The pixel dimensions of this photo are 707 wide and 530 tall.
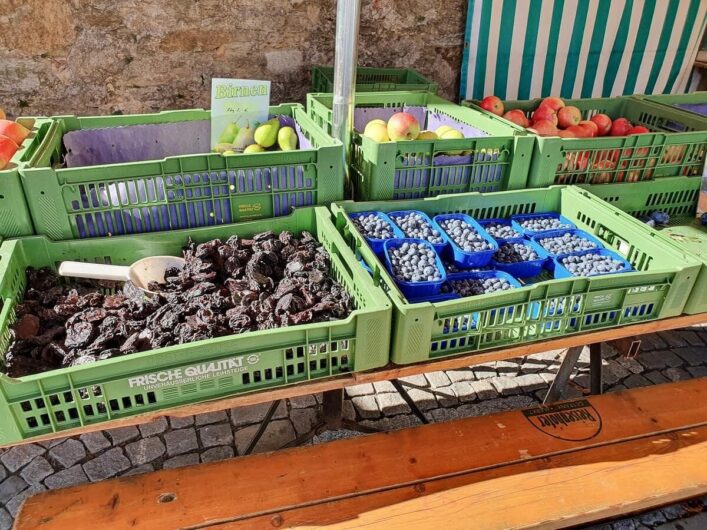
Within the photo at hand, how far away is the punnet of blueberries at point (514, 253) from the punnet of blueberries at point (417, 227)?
12.0 inches

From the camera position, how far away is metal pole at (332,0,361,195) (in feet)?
7.95

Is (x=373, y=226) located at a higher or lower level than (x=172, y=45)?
lower

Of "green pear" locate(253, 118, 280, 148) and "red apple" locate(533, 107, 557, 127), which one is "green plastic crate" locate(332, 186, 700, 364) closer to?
"green pear" locate(253, 118, 280, 148)

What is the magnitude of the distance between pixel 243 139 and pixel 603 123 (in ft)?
8.23

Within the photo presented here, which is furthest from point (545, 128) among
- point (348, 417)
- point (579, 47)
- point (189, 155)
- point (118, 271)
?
point (118, 271)

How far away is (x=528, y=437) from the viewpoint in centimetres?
240

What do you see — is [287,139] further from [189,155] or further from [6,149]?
[6,149]

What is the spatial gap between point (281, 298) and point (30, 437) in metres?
0.94

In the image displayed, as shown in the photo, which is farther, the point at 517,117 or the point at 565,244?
the point at 517,117

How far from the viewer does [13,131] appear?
106 inches

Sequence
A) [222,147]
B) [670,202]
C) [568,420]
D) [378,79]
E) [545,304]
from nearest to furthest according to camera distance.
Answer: [545,304]
[568,420]
[222,147]
[670,202]
[378,79]

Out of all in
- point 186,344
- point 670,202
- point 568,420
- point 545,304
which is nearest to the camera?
point 186,344

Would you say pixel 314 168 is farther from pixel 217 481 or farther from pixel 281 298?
pixel 217 481

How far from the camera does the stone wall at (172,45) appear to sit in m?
4.19
